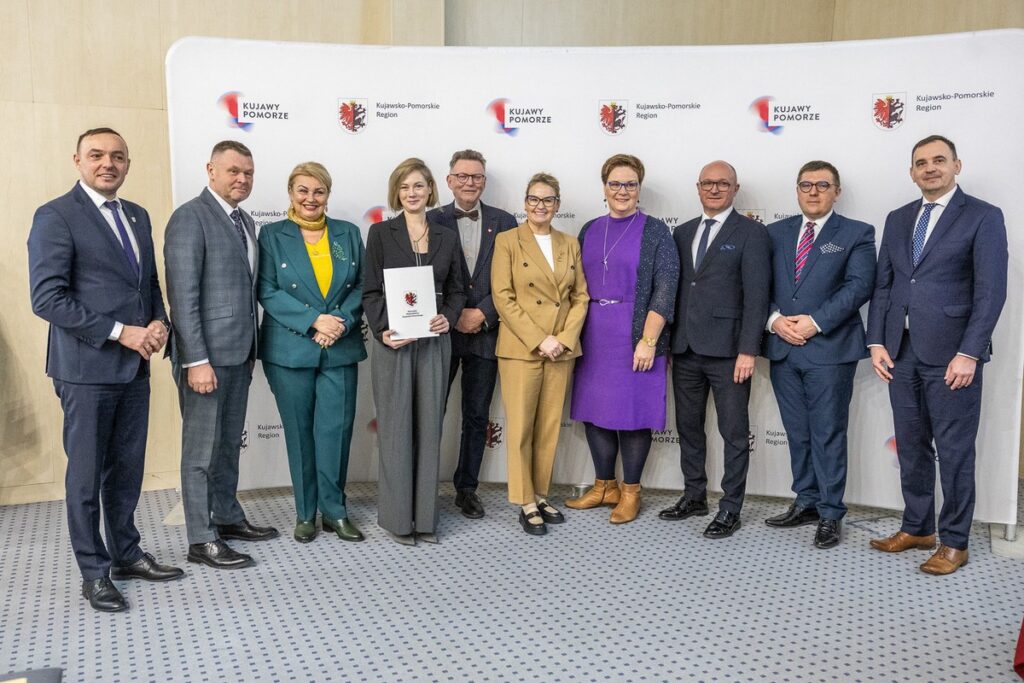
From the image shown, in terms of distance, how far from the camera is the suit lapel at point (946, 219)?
11.5 feet

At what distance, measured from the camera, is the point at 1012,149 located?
3.86 meters

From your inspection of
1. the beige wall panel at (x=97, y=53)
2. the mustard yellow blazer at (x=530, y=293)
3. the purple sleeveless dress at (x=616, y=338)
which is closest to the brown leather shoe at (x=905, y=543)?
the purple sleeveless dress at (x=616, y=338)

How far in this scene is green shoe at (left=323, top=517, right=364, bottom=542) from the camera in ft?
12.6

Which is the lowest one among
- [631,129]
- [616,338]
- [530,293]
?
[616,338]

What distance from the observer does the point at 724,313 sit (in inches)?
155

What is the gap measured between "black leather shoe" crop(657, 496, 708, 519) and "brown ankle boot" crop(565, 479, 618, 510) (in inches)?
9.9

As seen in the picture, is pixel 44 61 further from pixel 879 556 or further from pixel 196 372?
pixel 879 556

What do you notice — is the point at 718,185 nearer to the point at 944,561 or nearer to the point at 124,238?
the point at 944,561

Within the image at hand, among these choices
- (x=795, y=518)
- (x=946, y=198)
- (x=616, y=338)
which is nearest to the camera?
(x=946, y=198)

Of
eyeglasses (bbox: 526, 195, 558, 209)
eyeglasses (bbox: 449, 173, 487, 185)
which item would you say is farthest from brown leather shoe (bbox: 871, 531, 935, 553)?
eyeglasses (bbox: 449, 173, 487, 185)

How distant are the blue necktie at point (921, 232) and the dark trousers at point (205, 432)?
2901mm

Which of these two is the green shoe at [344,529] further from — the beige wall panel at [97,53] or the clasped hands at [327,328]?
the beige wall panel at [97,53]

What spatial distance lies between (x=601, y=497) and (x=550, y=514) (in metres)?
0.38

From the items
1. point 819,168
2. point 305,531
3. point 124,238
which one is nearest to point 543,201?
point 819,168
